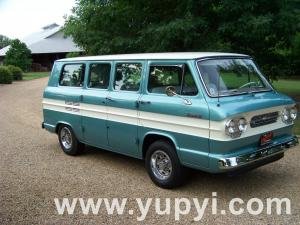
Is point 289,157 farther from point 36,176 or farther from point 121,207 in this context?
point 36,176

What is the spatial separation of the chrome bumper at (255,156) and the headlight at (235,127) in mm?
307

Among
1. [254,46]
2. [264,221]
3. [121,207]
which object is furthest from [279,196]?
[254,46]

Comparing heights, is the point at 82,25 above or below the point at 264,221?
above

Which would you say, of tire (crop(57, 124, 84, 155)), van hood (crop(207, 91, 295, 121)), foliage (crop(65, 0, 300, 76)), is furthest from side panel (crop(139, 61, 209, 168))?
foliage (crop(65, 0, 300, 76))

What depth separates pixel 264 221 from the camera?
215 inches

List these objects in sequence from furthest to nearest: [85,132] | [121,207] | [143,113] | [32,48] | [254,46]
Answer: [32,48] → [254,46] → [85,132] → [143,113] → [121,207]

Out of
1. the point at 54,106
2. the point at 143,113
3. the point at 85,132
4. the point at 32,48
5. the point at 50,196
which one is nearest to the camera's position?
the point at 50,196

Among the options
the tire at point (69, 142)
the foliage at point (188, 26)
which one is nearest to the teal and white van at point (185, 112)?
the tire at point (69, 142)

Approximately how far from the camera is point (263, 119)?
638 centimetres

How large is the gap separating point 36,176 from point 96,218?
2367 millimetres

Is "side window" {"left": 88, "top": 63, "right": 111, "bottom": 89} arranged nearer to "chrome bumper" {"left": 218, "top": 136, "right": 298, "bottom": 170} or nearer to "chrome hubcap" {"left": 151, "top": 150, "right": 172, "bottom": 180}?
"chrome hubcap" {"left": 151, "top": 150, "right": 172, "bottom": 180}

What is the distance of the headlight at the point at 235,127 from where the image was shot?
5.84 metres

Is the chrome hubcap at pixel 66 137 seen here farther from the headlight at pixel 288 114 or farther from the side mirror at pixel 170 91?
the headlight at pixel 288 114

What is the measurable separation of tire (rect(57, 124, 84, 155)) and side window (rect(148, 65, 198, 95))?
2502mm
